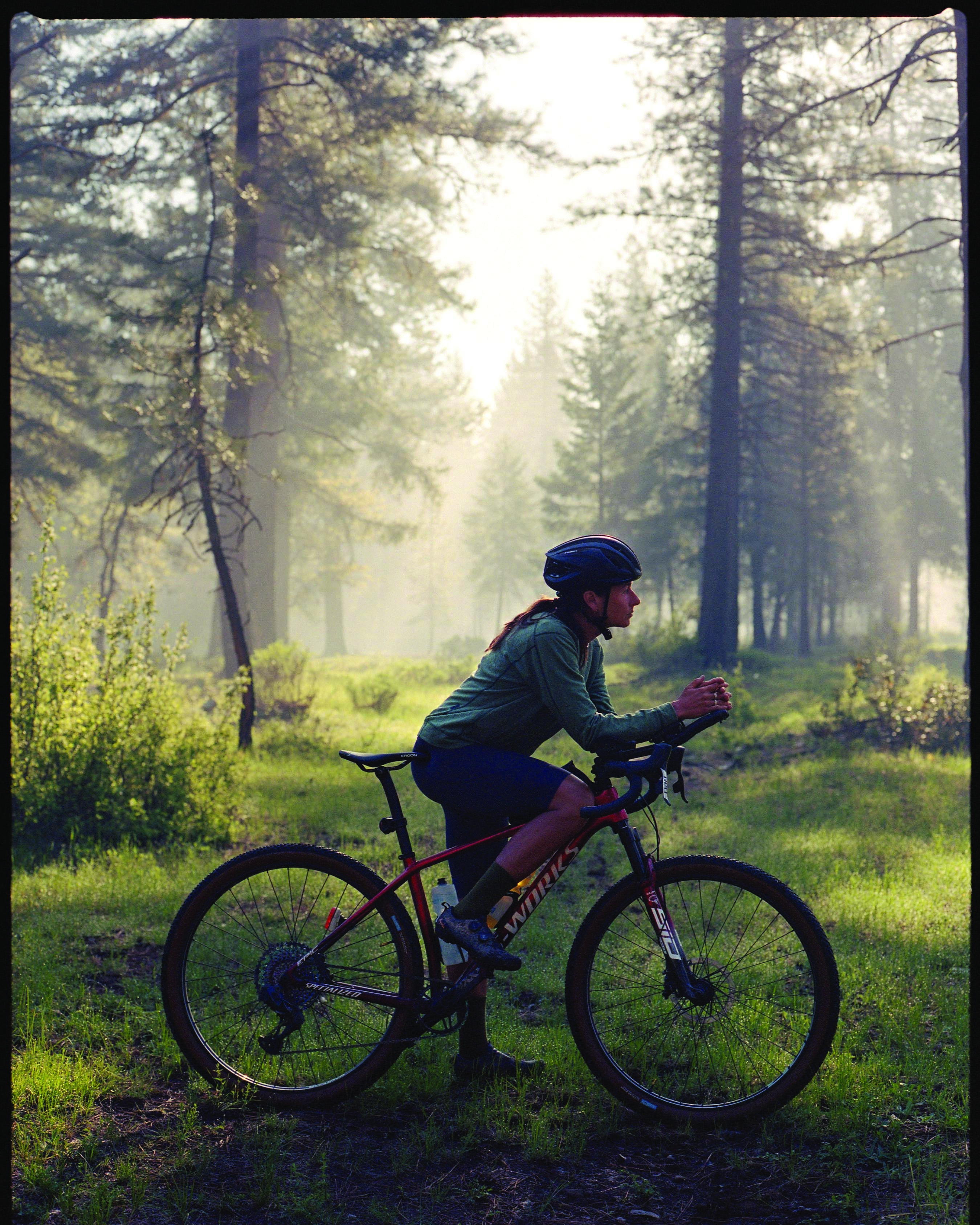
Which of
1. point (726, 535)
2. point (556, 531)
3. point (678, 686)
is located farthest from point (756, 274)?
point (556, 531)

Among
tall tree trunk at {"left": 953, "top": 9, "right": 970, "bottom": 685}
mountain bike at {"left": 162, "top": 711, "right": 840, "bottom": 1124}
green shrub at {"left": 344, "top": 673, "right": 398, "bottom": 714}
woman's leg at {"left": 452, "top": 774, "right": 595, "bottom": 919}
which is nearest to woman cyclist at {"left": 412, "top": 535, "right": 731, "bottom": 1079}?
woman's leg at {"left": 452, "top": 774, "right": 595, "bottom": 919}

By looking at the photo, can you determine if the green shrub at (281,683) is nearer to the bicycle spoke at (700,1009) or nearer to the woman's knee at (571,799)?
the bicycle spoke at (700,1009)

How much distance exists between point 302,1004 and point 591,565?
2.13 metres

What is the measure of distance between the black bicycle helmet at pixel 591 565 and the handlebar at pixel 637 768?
2.06 feet

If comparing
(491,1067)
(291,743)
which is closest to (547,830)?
(491,1067)

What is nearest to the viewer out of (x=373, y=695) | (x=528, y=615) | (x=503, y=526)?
(x=528, y=615)

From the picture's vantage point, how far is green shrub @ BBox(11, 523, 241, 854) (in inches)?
285

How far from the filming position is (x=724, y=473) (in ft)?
68.5

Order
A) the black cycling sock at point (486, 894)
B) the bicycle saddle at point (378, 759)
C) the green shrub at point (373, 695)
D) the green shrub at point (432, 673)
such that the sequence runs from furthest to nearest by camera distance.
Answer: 1. the green shrub at point (432, 673)
2. the green shrub at point (373, 695)
3. the bicycle saddle at point (378, 759)
4. the black cycling sock at point (486, 894)

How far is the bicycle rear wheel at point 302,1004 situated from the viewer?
12.6 ft

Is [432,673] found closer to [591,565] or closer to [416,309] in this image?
[416,309]

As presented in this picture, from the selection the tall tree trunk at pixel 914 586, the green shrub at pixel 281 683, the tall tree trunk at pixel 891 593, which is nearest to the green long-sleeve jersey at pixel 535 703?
the green shrub at pixel 281 683

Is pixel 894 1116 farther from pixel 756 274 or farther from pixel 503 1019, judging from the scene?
pixel 756 274

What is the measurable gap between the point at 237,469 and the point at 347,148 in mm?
7716
